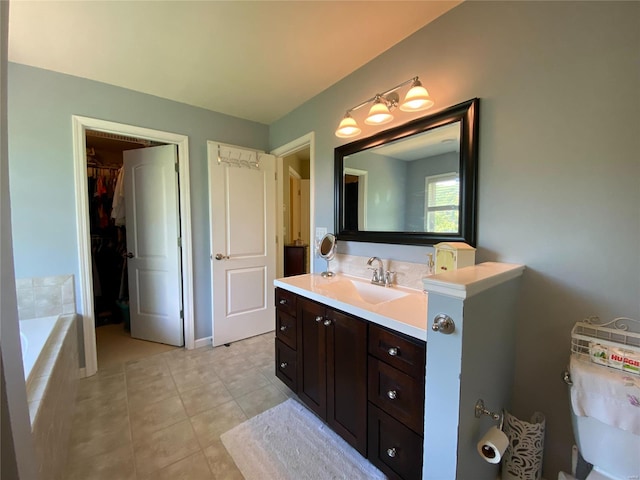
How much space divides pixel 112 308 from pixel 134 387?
6.17ft

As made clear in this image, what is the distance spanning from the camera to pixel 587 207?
1.06 metres

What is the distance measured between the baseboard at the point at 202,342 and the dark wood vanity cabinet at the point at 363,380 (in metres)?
1.35

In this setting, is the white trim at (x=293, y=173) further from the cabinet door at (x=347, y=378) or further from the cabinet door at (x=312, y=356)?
the cabinet door at (x=347, y=378)

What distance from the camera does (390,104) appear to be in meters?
1.68

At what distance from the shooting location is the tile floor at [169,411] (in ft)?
4.42

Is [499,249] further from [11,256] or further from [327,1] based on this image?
Answer: [11,256]

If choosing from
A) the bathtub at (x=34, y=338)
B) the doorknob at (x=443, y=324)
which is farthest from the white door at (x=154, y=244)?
the doorknob at (x=443, y=324)

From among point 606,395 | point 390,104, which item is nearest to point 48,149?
point 390,104

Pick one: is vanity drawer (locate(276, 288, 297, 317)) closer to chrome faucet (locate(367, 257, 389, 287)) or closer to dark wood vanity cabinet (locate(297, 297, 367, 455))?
dark wood vanity cabinet (locate(297, 297, 367, 455))

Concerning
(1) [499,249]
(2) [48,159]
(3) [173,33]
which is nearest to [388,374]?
(1) [499,249]

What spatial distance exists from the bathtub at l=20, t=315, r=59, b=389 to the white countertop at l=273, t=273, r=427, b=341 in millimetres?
1320

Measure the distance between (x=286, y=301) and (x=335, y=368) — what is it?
0.55m

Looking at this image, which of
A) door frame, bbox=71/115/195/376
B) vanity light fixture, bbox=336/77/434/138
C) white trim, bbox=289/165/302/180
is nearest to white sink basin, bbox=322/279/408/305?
vanity light fixture, bbox=336/77/434/138

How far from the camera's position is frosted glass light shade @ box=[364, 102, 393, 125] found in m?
1.59
